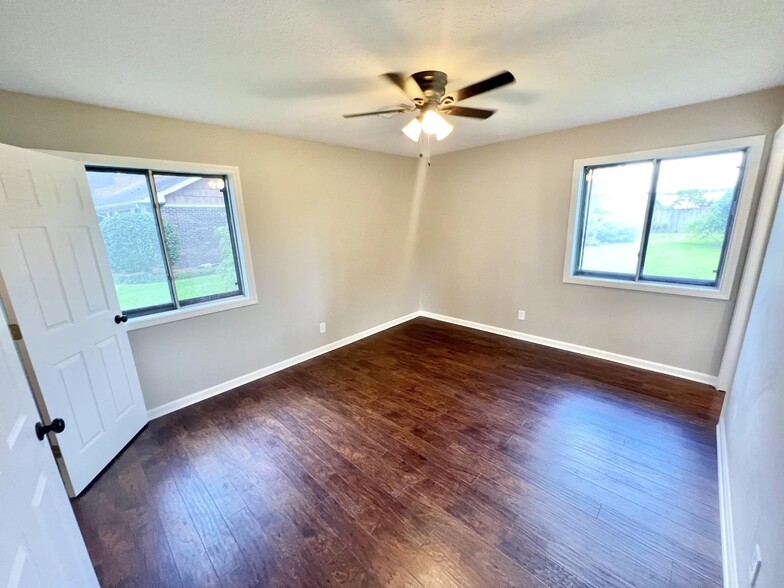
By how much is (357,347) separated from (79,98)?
319cm

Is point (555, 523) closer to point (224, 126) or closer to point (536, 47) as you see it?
point (536, 47)

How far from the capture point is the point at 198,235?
277 cm

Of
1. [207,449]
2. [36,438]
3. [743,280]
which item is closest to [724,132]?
[743,280]

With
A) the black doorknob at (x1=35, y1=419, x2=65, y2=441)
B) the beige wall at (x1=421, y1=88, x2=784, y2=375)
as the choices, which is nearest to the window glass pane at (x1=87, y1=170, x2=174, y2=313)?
the black doorknob at (x1=35, y1=419, x2=65, y2=441)

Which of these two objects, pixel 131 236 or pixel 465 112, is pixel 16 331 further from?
pixel 465 112

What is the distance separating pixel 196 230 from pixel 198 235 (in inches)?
1.8

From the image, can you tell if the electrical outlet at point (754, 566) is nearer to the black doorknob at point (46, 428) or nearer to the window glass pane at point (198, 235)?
the black doorknob at point (46, 428)

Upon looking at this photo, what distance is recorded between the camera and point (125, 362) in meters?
2.30

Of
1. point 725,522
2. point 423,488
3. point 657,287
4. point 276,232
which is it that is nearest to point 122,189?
point 276,232

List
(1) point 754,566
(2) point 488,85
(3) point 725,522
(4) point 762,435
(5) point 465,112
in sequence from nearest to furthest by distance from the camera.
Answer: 1. (1) point 754,566
2. (4) point 762,435
3. (3) point 725,522
4. (2) point 488,85
5. (5) point 465,112

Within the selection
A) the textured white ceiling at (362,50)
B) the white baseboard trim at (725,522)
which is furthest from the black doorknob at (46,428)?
the white baseboard trim at (725,522)

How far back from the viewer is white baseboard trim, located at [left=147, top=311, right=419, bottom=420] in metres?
2.67

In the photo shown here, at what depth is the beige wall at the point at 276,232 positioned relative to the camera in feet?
7.14

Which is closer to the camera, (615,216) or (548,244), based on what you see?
(615,216)
